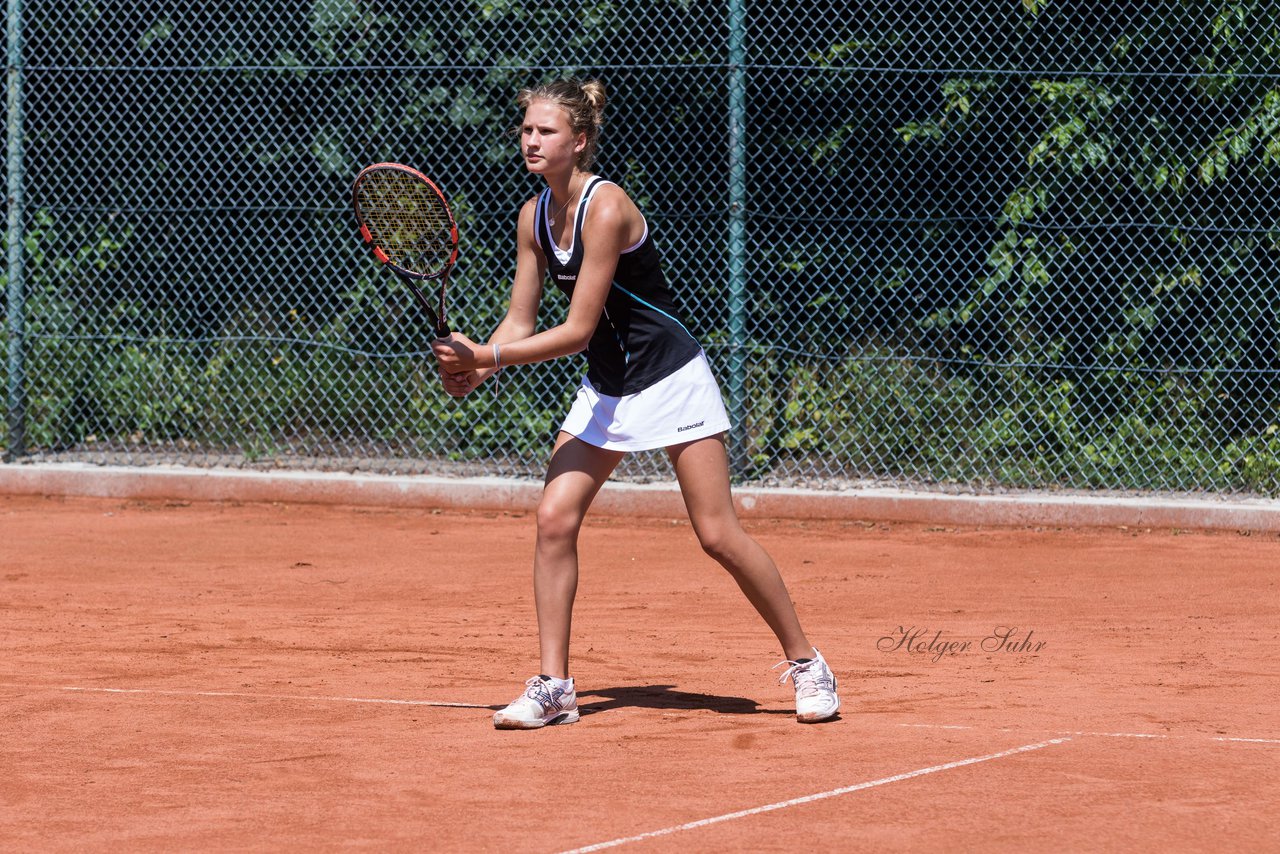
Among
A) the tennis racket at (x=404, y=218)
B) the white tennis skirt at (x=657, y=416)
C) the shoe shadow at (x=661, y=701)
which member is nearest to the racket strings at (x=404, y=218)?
the tennis racket at (x=404, y=218)

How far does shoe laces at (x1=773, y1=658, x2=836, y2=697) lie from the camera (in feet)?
16.1

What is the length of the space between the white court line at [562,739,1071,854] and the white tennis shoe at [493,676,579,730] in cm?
99

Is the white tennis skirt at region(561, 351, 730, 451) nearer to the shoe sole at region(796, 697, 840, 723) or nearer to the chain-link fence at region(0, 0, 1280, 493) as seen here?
the shoe sole at region(796, 697, 840, 723)

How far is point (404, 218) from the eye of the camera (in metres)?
5.32

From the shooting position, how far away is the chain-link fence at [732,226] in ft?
30.7

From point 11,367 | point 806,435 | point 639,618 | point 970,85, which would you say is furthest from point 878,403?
point 11,367

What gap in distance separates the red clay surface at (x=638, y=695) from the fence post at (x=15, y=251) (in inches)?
67.0

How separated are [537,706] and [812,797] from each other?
1012 mm

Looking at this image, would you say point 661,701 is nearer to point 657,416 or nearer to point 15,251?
point 657,416

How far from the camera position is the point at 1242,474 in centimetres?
915

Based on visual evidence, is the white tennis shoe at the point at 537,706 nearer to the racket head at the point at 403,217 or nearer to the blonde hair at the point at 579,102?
the racket head at the point at 403,217

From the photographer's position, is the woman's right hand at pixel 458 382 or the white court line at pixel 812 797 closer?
the white court line at pixel 812 797
